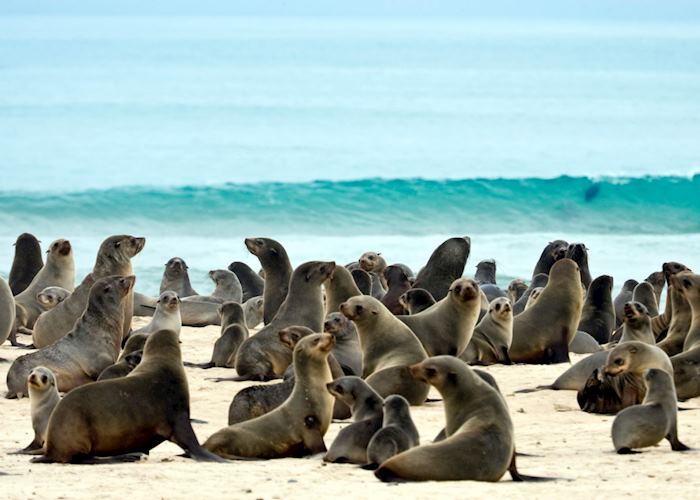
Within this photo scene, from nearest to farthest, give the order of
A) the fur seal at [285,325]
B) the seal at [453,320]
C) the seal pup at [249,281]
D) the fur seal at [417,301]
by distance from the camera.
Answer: the fur seal at [285,325]
the seal at [453,320]
the fur seal at [417,301]
the seal pup at [249,281]

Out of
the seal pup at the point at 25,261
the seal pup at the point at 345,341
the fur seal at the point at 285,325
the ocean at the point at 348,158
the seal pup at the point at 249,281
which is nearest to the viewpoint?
the seal pup at the point at 345,341

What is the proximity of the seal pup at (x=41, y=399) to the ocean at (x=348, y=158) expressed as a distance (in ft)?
43.3

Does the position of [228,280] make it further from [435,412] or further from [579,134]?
[579,134]

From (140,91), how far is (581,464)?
207ft

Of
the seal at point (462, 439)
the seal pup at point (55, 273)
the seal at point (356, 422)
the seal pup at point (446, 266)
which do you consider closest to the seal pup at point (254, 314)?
the seal pup at point (446, 266)

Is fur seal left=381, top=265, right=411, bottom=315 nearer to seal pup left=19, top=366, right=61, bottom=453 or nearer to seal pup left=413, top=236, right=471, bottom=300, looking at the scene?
seal pup left=413, top=236, right=471, bottom=300

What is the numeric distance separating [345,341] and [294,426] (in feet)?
7.91

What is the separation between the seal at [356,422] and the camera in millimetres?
6684

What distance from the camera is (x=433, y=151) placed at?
48.6m

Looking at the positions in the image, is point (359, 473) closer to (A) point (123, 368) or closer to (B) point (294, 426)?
(B) point (294, 426)

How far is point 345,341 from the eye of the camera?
31.0 ft

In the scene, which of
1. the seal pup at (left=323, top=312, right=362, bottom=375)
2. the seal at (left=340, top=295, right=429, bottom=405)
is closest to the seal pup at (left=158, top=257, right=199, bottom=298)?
the seal pup at (left=323, top=312, right=362, bottom=375)

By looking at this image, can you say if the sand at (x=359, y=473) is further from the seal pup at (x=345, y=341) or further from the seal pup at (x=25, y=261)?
the seal pup at (x=25, y=261)

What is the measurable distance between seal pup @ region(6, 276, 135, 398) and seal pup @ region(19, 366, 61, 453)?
A: 5.32 feet
